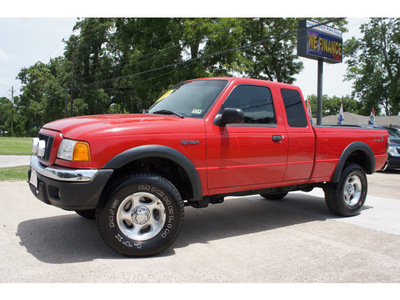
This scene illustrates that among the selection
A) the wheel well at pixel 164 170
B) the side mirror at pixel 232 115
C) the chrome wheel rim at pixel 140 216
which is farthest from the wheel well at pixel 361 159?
the chrome wheel rim at pixel 140 216

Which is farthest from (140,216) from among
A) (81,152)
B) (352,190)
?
(352,190)

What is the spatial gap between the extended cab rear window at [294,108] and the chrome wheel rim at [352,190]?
142 cm

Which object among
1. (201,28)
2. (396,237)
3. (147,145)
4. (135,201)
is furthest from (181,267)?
(201,28)

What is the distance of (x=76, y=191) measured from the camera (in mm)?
3449

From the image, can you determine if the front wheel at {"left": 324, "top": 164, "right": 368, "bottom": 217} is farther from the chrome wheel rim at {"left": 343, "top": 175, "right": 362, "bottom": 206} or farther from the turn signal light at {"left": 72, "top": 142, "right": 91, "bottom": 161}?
the turn signal light at {"left": 72, "top": 142, "right": 91, "bottom": 161}

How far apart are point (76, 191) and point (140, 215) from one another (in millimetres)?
711

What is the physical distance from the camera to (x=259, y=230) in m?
4.97

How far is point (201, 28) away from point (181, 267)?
24.4 m

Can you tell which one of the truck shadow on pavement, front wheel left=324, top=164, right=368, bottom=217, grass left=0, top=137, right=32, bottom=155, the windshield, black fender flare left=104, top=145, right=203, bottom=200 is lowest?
grass left=0, top=137, right=32, bottom=155

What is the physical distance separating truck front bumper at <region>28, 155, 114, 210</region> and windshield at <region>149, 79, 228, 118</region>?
139cm

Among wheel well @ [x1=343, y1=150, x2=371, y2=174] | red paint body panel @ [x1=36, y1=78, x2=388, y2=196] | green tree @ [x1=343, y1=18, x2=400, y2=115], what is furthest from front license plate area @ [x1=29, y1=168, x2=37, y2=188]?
green tree @ [x1=343, y1=18, x2=400, y2=115]

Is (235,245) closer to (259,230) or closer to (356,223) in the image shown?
(259,230)

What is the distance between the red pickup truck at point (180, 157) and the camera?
11.7ft

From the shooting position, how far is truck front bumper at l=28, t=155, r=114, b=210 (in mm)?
3439
